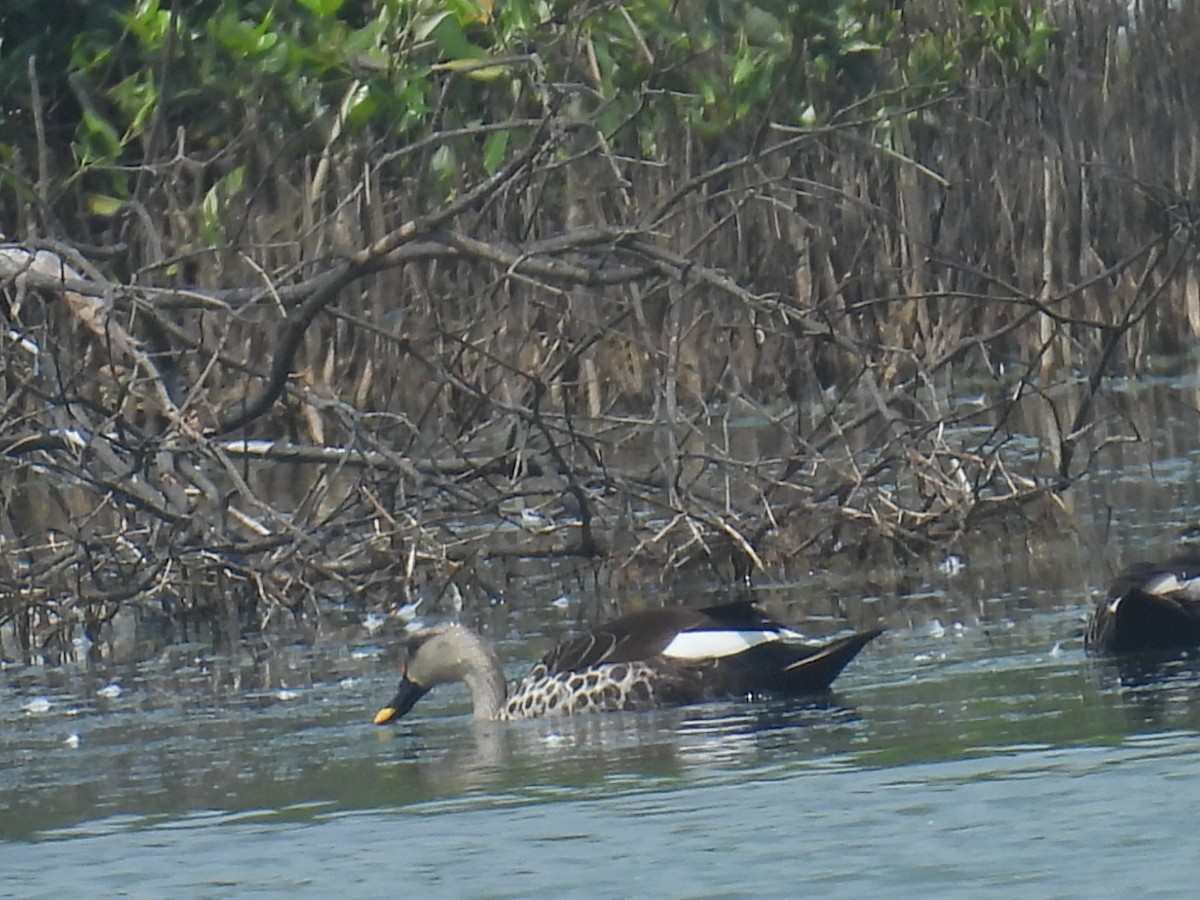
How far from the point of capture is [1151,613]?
776cm

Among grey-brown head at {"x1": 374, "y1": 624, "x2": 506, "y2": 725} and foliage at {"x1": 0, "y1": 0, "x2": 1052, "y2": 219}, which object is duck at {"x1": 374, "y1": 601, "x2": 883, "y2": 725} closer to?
grey-brown head at {"x1": 374, "y1": 624, "x2": 506, "y2": 725}

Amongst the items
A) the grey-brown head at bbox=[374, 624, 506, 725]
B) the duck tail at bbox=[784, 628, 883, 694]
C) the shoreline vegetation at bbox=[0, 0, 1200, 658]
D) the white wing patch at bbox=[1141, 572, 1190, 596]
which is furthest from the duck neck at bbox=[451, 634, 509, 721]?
the white wing patch at bbox=[1141, 572, 1190, 596]

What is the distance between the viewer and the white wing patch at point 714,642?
7863 mm

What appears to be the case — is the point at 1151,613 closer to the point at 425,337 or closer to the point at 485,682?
the point at 485,682

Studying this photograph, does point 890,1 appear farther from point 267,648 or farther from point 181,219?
point 267,648

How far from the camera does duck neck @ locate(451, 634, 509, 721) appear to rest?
824 cm

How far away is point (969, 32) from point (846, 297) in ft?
7.44

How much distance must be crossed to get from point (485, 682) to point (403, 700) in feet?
0.74

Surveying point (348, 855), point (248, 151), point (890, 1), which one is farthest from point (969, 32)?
point (348, 855)

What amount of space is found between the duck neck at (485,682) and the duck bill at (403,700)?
0.44 feet

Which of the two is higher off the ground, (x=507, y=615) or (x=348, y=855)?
(x=507, y=615)

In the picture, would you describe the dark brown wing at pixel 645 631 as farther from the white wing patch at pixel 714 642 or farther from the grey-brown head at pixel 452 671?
the grey-brown head at pixel 452 671

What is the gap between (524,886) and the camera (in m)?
5.32

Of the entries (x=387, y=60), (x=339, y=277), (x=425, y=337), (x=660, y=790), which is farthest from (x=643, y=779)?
(x=387, y=60)
